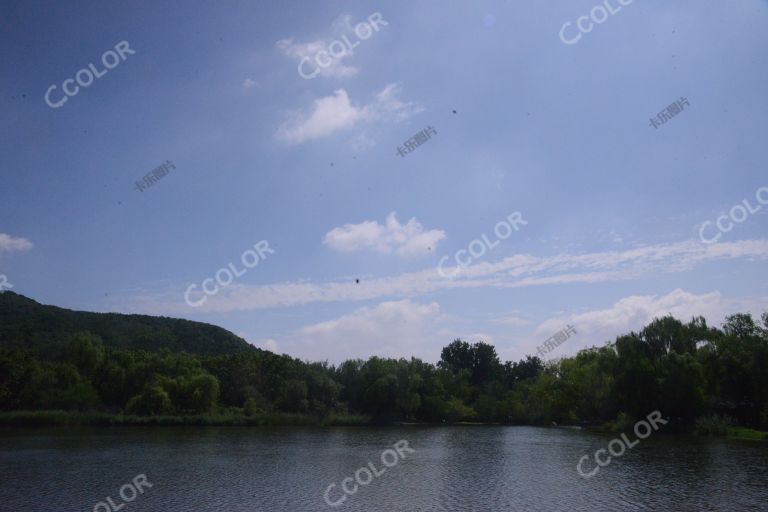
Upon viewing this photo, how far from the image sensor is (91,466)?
32.8m

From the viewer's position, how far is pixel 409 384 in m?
87.3

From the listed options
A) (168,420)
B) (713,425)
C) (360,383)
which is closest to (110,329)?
(168,420)

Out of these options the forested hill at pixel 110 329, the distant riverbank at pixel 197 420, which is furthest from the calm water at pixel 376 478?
the forested hill at pixel 110 329

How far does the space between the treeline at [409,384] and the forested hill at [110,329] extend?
6.77m

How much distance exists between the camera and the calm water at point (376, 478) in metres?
23.0

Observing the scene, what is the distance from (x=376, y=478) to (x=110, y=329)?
100m

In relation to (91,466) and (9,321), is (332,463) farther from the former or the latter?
(9,321)

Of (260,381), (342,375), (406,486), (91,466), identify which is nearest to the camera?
(406,486)

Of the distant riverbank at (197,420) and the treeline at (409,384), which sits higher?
the treeline at (409,384)

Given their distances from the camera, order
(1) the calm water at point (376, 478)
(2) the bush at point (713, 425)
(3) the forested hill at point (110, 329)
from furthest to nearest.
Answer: (3) the forested hill at point (110, 329), (2) the bush at point (713, 425), (1) the calm water at point (376, 478)

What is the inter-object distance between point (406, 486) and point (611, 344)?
177 ft

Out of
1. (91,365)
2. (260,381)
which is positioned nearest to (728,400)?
(260,381)

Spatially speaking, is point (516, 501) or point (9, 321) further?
point (9, 321)

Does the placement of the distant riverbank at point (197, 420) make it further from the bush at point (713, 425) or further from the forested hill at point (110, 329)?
the forested hill at point (110, 329)
